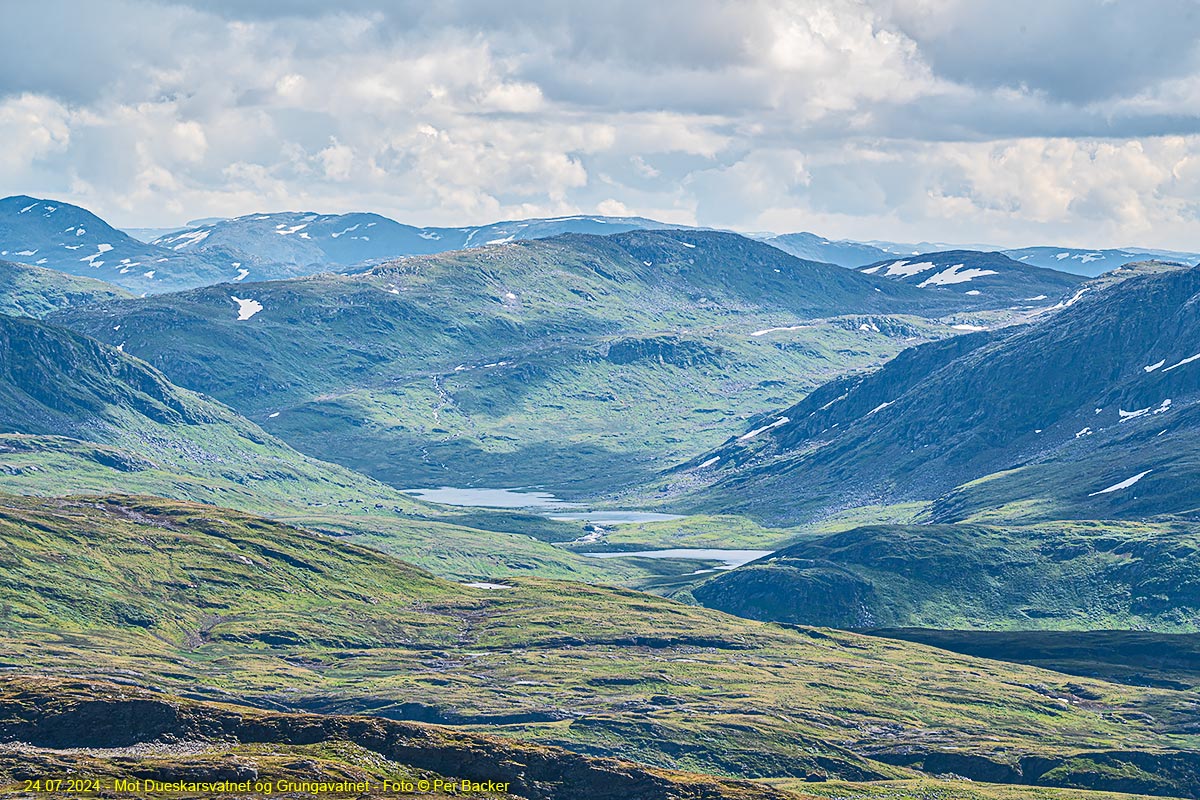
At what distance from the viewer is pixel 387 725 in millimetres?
150500

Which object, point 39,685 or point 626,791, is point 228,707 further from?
point 626,791

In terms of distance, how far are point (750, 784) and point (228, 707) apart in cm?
4684

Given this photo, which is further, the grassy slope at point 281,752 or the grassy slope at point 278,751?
the grassy slope at point 278,751

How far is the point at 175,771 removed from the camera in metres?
128

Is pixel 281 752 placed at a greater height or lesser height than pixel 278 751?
lesser

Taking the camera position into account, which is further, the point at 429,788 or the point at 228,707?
the point at 228,707

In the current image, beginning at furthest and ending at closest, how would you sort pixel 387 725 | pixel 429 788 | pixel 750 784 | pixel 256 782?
pixel 750 784, pixel 387 725, pixel 429 788, pixel 256 782

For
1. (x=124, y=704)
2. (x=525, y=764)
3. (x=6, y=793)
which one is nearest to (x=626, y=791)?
(x=525, y=764)

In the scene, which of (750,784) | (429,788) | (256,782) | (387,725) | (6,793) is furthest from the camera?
(750,784)

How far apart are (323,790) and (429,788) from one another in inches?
504

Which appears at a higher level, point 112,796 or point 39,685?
point 39,685

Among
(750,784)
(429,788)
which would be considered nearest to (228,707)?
(429,788)

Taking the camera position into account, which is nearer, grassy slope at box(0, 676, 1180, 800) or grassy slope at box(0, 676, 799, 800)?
grassy slope at box(0, 676, 799, 800)

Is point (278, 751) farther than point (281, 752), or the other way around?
point (278, 751)
